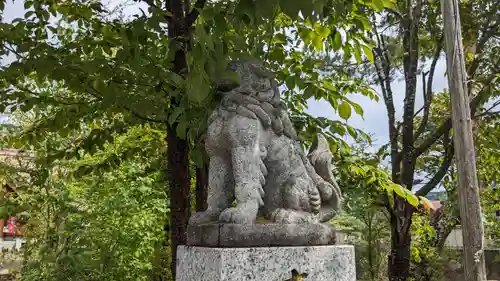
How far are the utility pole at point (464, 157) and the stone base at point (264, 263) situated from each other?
360 cm

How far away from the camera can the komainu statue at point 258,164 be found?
2.49 metres

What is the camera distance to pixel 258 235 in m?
2.30

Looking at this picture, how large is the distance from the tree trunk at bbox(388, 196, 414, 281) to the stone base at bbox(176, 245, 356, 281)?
16.0 ft

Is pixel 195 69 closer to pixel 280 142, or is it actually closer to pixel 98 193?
pixel 280 142

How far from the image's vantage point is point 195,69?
2002 millimetres

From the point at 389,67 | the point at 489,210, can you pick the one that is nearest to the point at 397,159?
the point at 389,67

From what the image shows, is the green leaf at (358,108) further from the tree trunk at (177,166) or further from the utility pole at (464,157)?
the utility pole at (464,157)

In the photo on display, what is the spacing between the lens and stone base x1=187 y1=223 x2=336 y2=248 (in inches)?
90.0

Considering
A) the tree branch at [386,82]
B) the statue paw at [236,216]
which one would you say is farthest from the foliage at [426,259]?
the statue paw at [236,216]

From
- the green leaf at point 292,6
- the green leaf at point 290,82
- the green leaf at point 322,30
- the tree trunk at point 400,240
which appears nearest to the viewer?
the green leaf at point 292,6

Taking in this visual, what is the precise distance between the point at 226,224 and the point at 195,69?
783mm

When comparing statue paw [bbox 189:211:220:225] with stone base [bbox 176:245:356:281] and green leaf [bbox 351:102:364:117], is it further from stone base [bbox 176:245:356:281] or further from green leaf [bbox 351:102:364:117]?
green leaf [bbox 351:102:364:117]

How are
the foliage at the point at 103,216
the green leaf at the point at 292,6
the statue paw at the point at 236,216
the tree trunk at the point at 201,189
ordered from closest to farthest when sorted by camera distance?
the green leaf at the point at 292,6 → the statue paw at the point at 236,216 → the tree trunk at the point at 201,189 → the foliage at the point at 103,216

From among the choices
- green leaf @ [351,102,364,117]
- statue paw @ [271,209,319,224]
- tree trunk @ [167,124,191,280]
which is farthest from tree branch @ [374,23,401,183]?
statue paw @ [271,209,319,224]
